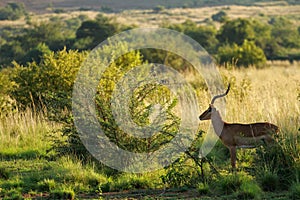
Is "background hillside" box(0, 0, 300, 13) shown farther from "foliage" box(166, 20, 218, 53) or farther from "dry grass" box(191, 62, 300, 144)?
"dry grass" box(191, 62, 300, 144)

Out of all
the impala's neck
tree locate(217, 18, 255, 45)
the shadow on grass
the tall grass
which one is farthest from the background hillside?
the impala's neck

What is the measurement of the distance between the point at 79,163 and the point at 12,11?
72.6 metres

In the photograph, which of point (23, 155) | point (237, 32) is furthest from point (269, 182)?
point (237, 32)

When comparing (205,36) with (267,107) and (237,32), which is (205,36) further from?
(267,107)

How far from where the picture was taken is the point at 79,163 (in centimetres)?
880

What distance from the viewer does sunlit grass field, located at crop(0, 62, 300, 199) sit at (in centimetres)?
772

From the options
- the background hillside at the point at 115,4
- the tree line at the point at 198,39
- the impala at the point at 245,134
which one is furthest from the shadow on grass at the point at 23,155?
the background hillside at the point at 115,4

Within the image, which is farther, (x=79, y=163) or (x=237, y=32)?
(x=237, y=32)

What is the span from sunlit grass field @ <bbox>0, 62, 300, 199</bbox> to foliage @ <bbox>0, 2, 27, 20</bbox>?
220 feet

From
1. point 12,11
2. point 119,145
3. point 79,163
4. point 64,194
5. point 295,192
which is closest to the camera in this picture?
point 295,192

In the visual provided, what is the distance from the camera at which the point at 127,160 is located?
29.4 ft

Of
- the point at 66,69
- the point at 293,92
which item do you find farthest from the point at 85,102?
the point at 293,92

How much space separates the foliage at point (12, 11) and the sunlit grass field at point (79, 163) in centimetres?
6698

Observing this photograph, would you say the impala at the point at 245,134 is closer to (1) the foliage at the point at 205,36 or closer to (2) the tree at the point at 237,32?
(1) the foliage at the point at 205,36
